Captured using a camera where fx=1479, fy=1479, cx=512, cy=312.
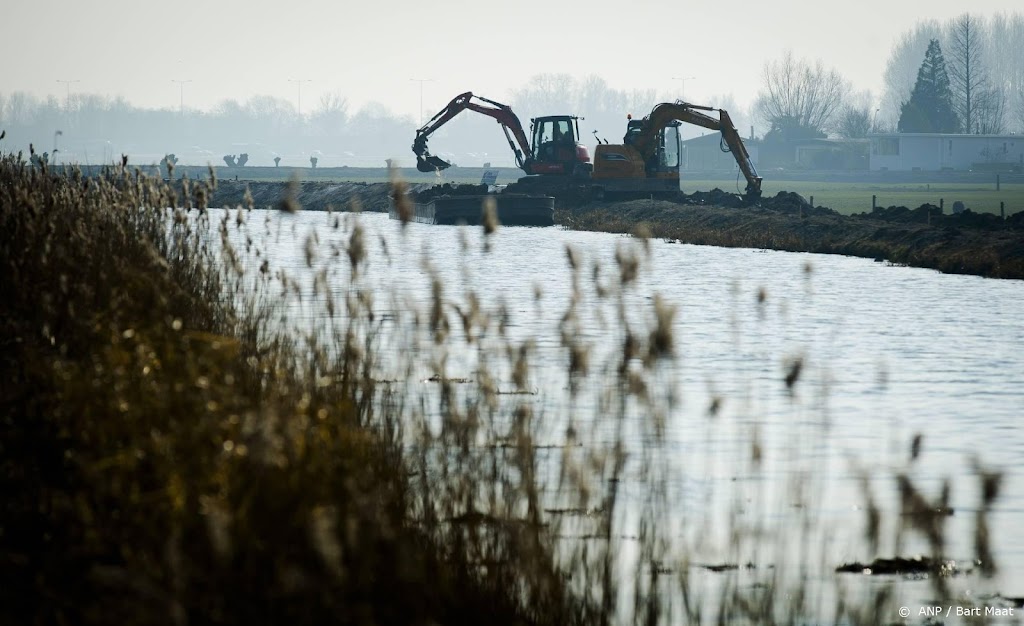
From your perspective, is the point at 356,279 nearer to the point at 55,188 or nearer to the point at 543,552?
the point at 543,552

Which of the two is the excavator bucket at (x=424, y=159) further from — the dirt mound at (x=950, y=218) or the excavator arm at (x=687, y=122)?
the dirt mound at (x=950, y=218)

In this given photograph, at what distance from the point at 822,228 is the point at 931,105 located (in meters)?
94.7

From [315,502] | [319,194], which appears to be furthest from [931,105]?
[315,502]

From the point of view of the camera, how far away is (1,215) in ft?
35.8

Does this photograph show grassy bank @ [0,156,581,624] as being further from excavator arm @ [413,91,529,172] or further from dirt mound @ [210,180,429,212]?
dirt mound @ [210,180,429,212]

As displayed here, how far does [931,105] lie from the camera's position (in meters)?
127

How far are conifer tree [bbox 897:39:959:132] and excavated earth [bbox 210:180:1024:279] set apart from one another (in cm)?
8081

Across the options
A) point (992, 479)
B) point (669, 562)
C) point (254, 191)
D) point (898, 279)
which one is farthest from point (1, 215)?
point (254, 191)

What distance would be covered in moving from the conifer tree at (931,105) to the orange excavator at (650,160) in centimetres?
8189

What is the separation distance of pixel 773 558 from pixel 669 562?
0.55 metres

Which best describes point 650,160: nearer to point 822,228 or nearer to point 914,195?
point 822,228

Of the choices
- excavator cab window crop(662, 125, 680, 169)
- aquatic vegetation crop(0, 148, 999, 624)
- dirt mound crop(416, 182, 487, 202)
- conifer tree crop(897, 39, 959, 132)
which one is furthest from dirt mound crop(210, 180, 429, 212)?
conifer tree crop(897, 39, 959, 132)

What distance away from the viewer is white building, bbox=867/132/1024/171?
374ft

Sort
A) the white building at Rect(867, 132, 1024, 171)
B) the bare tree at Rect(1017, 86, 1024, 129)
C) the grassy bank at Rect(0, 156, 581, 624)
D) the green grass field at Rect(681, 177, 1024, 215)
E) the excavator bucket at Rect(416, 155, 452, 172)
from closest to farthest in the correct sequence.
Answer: the grassy bank at Rect(0, 156, 581, 624)
the excavator bucket at Rect(416, 155, 452, 172)
the green grass field at Rect(681, 177, 1024, 215)
the white building at Rect(867, 132, 1024, 171)
the bare tree at Rect(1017, 86, 1024, 129)
